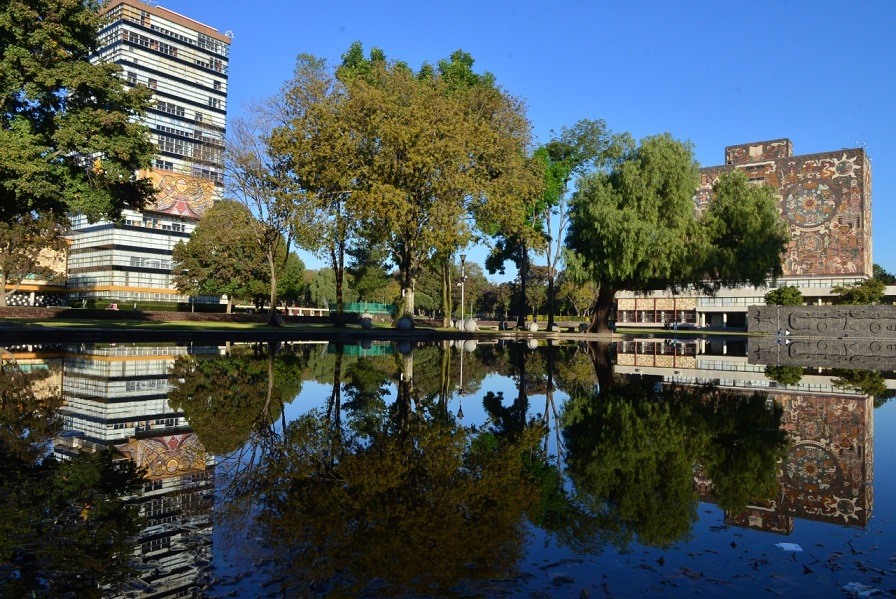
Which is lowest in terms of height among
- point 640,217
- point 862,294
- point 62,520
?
point 62,520

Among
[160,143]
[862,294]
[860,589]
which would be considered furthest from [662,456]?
[160,143]

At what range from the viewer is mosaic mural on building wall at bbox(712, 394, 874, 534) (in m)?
5.03

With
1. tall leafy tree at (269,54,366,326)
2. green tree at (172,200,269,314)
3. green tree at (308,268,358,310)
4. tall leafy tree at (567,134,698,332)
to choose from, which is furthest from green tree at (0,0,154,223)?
Answer: green tree at (308,268,358,310)

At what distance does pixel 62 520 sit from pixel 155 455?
7.10 ft

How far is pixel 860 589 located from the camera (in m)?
3.57

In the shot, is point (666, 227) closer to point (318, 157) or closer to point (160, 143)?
point (318, 157)

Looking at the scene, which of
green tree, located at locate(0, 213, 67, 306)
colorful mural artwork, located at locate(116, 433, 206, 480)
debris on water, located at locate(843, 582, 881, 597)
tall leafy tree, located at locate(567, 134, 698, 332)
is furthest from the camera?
green tree, located at locate(0, 213, 67, 306)

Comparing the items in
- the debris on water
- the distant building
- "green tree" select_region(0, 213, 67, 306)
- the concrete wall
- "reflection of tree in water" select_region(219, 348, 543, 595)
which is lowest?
the debris on water

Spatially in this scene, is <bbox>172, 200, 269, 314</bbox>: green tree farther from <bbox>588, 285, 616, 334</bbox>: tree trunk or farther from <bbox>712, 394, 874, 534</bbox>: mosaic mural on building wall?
<bbox>712, 394, 874, 534</bbox>: mosaic mural on building wall

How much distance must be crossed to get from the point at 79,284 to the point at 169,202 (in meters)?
24.3

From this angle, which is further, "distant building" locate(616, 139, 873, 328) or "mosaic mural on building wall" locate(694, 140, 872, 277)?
"distant building" locate(616, 139, 873, 328)

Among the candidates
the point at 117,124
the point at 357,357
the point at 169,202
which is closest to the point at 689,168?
the point at 357,357

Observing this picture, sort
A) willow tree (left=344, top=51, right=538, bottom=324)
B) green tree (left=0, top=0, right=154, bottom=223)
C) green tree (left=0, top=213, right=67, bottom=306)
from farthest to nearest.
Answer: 1. green tree (left=0, top=213, right=67, bottom=306)
2. willow tree (left=344, top=51, right=538, bottom=324)
3. green tree (left=0, top=0, right=154, bottom=223)

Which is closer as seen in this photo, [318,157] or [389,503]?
[389,503]
